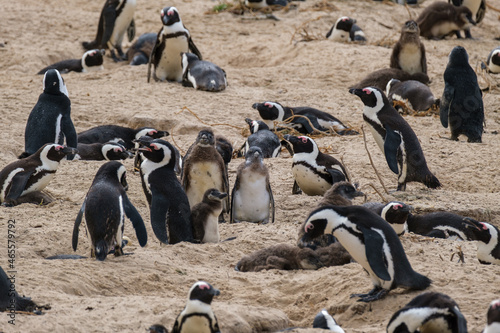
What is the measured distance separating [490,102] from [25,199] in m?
6.64

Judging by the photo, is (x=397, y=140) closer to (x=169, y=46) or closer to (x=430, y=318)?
(x=430, y=318)

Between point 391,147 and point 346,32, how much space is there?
6279 mm

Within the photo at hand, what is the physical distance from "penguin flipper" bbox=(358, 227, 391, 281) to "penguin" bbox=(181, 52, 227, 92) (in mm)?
6726

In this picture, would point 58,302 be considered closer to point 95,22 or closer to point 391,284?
point 391,284

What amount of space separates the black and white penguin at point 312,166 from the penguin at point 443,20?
7.17 metres

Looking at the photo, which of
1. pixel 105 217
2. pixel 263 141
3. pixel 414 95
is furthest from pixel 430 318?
pixel 414 95

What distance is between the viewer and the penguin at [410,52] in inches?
464

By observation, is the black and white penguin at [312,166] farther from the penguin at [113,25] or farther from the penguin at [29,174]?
the penguin at [113,25]

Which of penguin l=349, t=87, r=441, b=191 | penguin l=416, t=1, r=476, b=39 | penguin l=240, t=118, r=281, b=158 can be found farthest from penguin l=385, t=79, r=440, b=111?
penguin l=416, t=1, r=476, b=39

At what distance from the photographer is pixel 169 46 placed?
11.9 meters

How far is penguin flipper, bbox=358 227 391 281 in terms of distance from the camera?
457 cm

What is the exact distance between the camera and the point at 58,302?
Answer: 14.9ft

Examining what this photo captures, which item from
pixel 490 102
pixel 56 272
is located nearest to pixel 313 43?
pixel 490 102

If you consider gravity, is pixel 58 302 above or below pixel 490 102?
above
